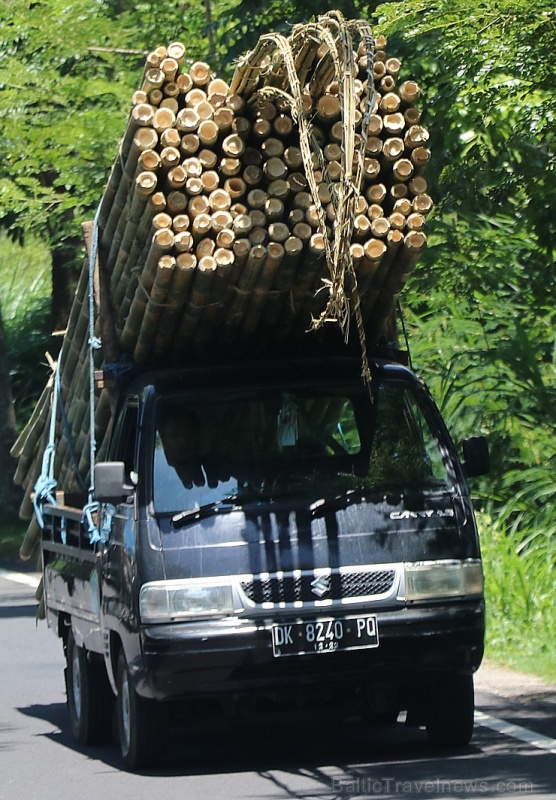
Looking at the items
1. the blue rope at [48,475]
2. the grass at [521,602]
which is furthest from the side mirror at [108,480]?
the grass at [521,602]

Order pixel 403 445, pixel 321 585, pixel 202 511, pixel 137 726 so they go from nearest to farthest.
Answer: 1. pixel 321 585
2. pixel 202 511
3. pixel 137 726
4. pixel 403 445

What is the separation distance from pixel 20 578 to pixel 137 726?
35.0 feet

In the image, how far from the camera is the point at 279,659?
6.93 metres

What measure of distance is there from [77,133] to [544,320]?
16.3 ft

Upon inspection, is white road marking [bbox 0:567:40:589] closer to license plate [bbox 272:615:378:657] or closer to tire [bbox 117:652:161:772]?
tire [bbox 117:652:161:772]

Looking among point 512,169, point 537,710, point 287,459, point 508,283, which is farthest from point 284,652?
point 508,283

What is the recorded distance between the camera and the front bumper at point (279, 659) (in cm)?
690

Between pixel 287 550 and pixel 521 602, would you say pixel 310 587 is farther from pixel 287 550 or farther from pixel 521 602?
pixel 521 602

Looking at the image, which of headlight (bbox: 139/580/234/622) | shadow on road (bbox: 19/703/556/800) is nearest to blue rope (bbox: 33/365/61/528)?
shadow on road (bbox: 19/703/556/800)

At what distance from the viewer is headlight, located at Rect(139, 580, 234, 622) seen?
695cm

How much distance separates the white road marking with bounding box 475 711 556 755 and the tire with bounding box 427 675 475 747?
1.07ft

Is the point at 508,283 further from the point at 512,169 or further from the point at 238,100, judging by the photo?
the point at 238,100

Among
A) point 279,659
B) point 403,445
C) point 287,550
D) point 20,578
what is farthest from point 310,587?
point 20,578

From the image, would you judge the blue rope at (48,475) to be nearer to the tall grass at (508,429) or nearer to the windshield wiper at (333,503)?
the windshield wiper at (333,503)
